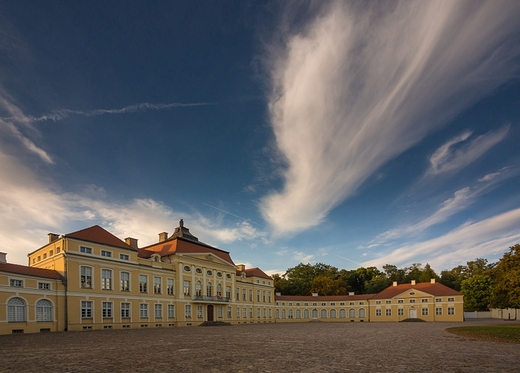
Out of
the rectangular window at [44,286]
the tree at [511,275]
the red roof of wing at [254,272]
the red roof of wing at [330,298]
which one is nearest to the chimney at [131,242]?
the rectangular window at [44,286]

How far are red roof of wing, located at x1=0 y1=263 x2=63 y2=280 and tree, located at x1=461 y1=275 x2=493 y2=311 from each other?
7298 cm

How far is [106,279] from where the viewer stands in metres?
37.3

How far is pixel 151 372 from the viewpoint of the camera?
9812 mm

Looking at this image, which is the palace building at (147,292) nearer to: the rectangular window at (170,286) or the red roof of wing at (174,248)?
the rectangular window at (170,286)

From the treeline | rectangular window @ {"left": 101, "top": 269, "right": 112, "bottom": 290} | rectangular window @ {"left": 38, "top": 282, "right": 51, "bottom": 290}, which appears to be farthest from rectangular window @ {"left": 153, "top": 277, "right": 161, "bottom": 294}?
the treeline

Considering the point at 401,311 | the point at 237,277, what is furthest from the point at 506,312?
the point at 237,277

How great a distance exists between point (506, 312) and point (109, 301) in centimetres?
6444

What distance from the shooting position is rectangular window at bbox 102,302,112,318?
36312mm

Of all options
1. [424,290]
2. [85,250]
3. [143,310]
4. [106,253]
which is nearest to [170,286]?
[143,310]

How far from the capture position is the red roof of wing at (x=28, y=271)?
2946cm

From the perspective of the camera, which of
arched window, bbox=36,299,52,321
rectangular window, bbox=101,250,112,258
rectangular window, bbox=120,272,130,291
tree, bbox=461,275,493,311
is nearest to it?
arched window, bbox=36,299,52,321

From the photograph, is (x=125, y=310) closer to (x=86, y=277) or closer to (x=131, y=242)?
(x=86, y=277)

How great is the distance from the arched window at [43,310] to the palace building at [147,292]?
8cm

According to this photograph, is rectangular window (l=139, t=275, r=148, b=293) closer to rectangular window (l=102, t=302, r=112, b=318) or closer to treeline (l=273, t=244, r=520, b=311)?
rectangular window (l=102, t=302, r=112, b=318)
